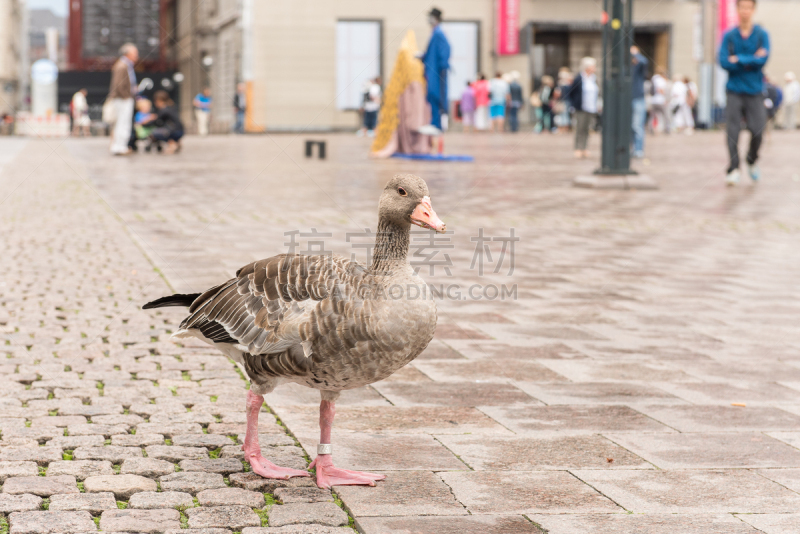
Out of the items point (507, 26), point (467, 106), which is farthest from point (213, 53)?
point (467, 106)

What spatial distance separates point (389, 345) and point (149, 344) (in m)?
2.51

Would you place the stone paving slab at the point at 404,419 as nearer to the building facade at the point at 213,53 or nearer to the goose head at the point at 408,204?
the goose head at the point at 408,204

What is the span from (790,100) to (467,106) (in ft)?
40.0

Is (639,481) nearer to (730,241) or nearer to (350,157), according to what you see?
(730,241)

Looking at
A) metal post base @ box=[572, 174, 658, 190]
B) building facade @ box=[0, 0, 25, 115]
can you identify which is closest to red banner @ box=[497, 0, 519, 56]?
metal post base @ box=[572, 174, 658, 190]

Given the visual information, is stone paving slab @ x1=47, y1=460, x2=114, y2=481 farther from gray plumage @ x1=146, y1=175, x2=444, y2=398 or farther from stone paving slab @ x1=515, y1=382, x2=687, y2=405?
stone paving slab @ x1=515, y1=382, x2=687, y2=405

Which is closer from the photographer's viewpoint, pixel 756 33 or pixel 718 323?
pixel 718 323

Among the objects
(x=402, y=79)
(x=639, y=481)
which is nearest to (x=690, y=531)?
(x=639, y=481)

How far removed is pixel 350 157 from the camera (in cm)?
2067

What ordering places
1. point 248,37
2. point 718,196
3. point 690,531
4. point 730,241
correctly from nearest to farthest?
point 690,531 → point 730,241 → point 718,196 → point 248,37

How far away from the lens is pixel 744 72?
1284cm

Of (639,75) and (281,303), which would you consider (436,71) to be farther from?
(281,303)

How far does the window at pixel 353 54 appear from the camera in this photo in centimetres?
4088

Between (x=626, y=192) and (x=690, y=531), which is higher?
(x=626, y=192)
